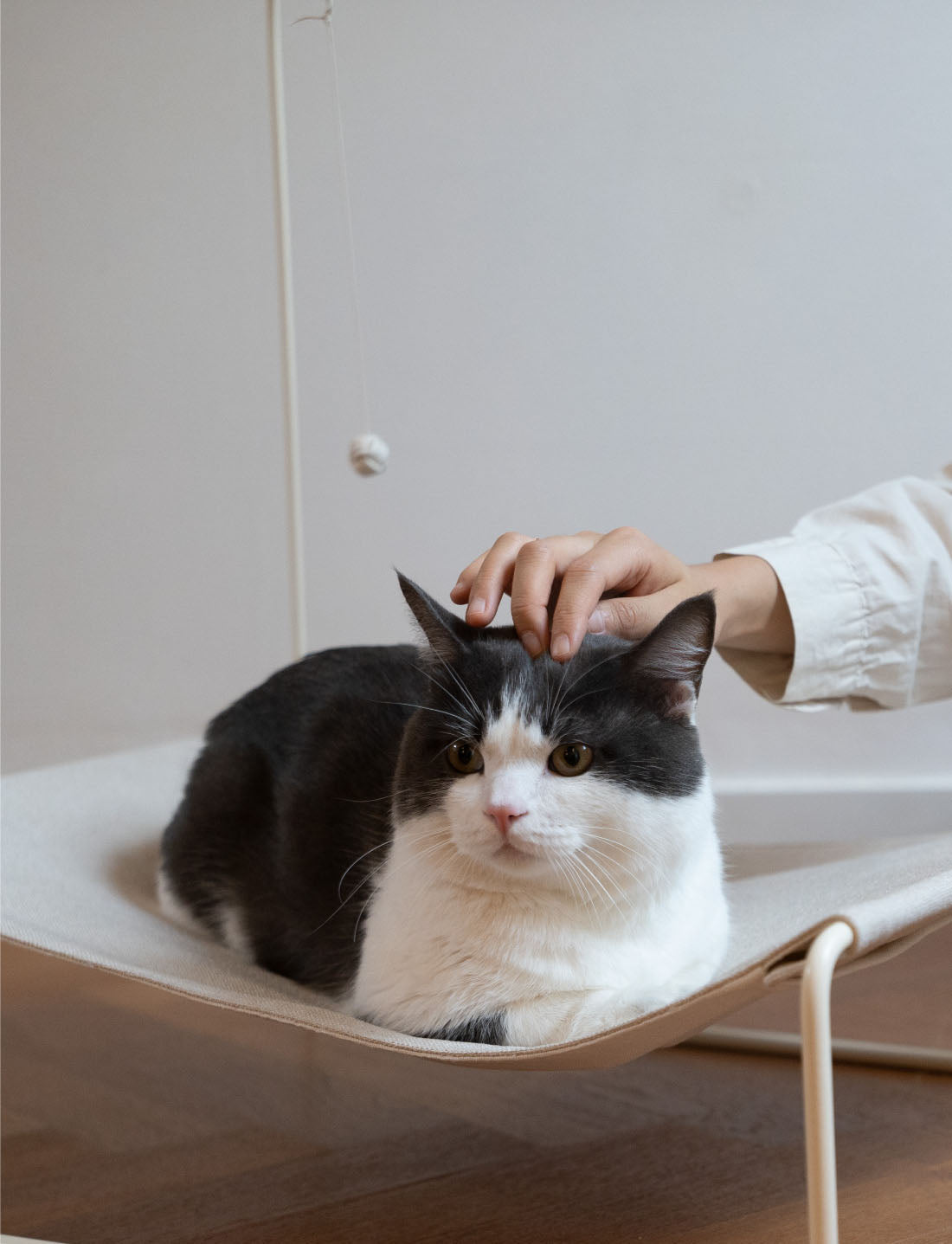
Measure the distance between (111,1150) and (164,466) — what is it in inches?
70.9

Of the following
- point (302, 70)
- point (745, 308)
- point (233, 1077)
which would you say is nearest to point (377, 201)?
point (302, 70)

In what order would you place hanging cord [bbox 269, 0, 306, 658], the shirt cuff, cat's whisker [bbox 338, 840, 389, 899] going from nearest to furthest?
cat's whisker [bbox 338, 840, 389, 899] < the shirt cuff < hanging cord [bbox 269, 0, 306, 658]

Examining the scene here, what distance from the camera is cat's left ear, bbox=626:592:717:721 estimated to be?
2.94 feet

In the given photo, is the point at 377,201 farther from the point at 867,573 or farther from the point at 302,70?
the point at 867,573

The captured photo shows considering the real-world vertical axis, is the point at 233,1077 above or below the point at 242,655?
below

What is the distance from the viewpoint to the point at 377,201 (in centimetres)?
256

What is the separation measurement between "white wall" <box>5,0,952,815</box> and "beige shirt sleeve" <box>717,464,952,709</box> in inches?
42.4

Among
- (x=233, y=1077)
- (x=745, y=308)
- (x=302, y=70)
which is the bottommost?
(x=233, y=1077)

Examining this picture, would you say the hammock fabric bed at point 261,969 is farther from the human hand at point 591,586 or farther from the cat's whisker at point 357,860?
the human hand at point 591,586

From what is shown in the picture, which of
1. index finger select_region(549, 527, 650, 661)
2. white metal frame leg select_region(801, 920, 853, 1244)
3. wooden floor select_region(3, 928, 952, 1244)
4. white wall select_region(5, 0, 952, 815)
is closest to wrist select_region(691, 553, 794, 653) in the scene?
index finger select_region(549, 527, 650, 661)

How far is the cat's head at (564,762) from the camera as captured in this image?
900 millimetres

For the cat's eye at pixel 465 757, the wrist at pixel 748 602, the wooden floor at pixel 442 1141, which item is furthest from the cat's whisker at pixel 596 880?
the wooden floor at pixel 442 1141

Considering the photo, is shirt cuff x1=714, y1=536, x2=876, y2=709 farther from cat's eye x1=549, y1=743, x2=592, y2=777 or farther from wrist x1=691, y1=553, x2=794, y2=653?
cat's eye x1=549, y1=743, x2=592, y2=777

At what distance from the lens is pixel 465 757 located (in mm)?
963
